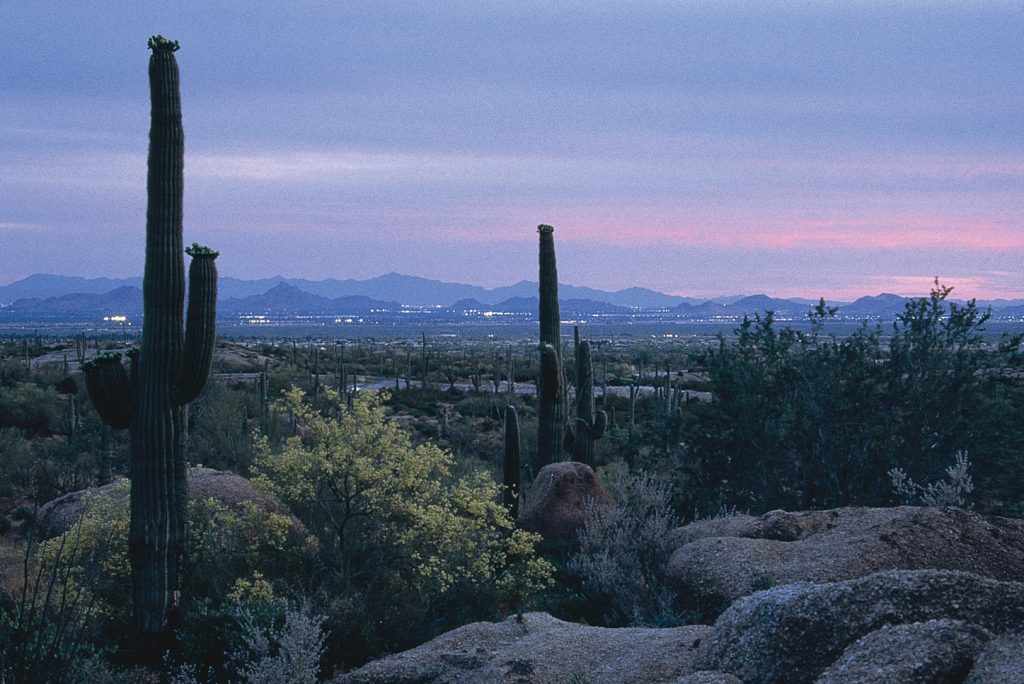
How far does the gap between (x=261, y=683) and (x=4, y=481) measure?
15.6 m

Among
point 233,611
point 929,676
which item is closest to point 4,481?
point 233,611

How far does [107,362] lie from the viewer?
970 cm

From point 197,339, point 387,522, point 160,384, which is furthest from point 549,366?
point 160,384

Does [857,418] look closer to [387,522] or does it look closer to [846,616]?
[387,522]

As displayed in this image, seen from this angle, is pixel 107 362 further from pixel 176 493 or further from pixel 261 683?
pixel 261 683

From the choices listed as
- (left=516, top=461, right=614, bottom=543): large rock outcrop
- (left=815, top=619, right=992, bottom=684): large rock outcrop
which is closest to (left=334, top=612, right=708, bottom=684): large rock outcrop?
(left=815, top=619, right=992, bottom=684): large rock outcrop

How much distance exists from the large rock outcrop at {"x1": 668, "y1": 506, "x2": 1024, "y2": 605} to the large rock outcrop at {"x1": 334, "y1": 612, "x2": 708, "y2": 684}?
1.76m

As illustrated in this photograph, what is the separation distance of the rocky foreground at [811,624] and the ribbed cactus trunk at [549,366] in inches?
248

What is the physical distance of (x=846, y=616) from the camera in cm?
525

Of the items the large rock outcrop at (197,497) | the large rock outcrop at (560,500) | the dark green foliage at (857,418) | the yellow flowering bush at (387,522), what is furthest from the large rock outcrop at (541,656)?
the large rock outcrop at (560,500)

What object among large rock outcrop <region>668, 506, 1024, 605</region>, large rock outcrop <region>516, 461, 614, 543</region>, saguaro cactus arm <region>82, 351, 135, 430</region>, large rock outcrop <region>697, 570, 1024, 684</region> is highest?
saguaro cactus arm <region>82, 351, 135, 430</region>

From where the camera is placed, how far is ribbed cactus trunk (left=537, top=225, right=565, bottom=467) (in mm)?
15867

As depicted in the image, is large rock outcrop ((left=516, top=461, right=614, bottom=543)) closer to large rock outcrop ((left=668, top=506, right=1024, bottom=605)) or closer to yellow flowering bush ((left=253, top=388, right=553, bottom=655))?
yellow flowering bush ((left=253, top=388, right=553, bottom=655))

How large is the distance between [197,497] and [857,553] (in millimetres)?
8710
